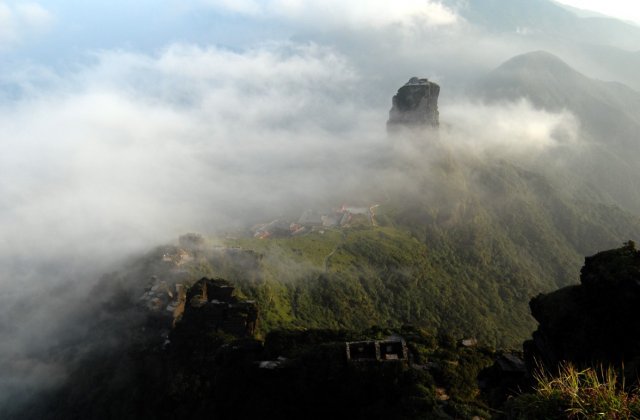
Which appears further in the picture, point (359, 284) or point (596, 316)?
point (359, 284)

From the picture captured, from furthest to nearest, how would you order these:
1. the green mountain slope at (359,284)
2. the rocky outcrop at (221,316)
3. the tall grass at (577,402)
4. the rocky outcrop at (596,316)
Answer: the green mountain slope at (359,284), the rocky outcrop at (221,316), the rocky outcrop at (596,316), the tall grass at (577,402)

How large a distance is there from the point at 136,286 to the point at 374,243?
323 feet

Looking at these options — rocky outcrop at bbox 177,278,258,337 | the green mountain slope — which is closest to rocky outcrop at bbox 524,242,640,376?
rocky outcrop at bbox 177,278,258,337

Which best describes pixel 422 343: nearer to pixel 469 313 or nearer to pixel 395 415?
pixel 395 415

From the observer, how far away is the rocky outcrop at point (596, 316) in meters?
33.8

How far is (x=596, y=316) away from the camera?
36.5 meters

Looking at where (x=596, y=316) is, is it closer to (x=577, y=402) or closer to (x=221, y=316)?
(x=577, y=402)

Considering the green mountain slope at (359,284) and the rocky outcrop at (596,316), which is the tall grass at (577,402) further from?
the green mountain slope at (359,284)

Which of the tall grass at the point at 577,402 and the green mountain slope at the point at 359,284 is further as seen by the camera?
the green mountain slope at the point at 359,284

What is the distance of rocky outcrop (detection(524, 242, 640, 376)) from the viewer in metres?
33.8

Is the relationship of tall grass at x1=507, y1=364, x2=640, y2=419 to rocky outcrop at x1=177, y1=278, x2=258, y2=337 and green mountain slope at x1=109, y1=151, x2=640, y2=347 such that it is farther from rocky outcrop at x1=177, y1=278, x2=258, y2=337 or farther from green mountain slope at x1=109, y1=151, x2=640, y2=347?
green mountain slope at x1=109, y1=151, x2=640, y2=347

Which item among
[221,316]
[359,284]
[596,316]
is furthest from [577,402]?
[359,284]

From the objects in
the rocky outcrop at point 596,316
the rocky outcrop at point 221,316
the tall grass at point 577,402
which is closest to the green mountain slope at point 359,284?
the rocky outcrop at point 221,316

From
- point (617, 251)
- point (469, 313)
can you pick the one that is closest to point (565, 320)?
point (617, 251)
